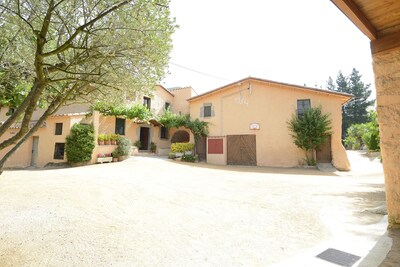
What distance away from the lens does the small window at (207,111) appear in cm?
1947

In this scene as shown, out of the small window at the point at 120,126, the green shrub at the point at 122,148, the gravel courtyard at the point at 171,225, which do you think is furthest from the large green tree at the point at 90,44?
the small window at the point at 120,126

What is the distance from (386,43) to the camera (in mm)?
3480

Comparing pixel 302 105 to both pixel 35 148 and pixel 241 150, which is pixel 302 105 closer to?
pixel 241 150

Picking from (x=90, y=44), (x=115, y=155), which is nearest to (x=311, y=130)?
(x=115, y=155)

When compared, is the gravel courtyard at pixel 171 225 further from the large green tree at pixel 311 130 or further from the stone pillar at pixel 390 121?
the large green tree at pixel 311 130

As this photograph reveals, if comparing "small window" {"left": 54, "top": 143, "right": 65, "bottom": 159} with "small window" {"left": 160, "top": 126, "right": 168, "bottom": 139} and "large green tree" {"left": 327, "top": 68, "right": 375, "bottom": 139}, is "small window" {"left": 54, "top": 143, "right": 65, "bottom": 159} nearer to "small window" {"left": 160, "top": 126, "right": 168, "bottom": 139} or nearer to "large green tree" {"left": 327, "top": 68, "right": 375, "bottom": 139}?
"small window" {"left": 160, "top": 126, "right": 168, "bottom": 139}

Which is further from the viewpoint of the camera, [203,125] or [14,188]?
Result: [203,125]

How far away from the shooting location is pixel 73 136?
14984 millimetres

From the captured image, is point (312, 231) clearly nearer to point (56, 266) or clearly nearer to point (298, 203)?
point (298, 203)

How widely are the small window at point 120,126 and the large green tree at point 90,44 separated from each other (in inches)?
569

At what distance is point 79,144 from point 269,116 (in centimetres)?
1403

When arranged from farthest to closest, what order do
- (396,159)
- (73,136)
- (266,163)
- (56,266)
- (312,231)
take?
1. (266,163)
2. (73,136)
3. (312,231)
4. (396,159)
5. (56,266)

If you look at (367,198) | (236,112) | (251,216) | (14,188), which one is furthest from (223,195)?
(236,112)

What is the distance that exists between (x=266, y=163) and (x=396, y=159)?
13860 mm
